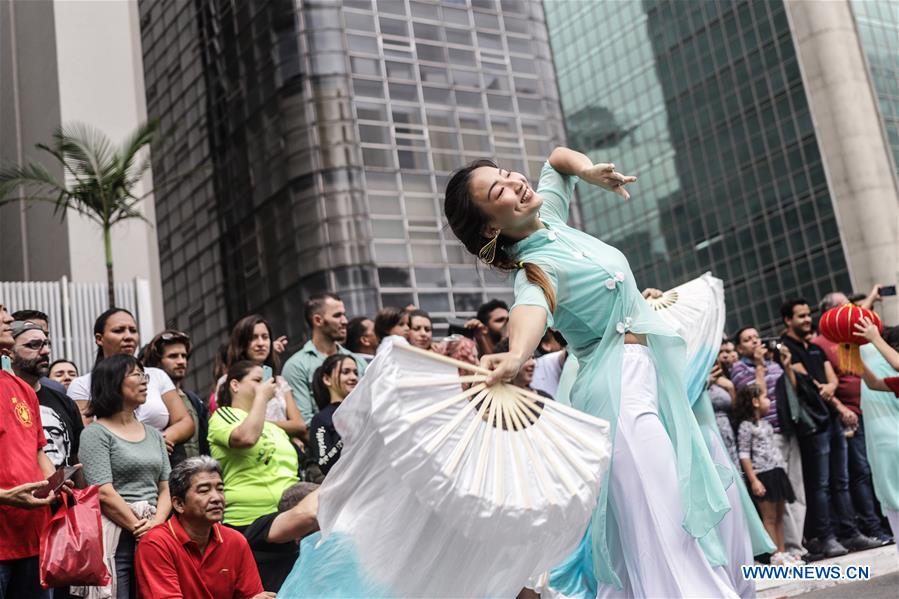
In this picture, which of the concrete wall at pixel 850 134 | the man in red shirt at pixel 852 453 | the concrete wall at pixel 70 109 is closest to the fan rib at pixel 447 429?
the man in red shirt at pixel 852 453

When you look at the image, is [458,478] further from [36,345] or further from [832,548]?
[832,548]

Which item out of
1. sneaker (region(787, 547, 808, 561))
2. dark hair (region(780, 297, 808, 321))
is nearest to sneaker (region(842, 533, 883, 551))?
sneaker (region(787, 547, 808, 561))

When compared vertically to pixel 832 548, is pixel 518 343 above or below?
above

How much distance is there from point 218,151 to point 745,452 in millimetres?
36516

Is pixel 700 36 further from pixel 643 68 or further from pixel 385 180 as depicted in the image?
pixel 385 180

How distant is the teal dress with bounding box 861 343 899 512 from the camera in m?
6.68

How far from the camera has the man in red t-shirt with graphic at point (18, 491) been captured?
4.70 meters

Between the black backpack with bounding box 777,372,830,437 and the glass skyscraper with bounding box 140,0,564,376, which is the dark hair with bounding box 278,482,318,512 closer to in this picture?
the black backpack with bounding box 777,372,830,437

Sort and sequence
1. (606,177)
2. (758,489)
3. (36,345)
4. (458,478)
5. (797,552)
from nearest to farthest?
(458,478) → (606,177) → (36,345) → (758,489) → (797,552)

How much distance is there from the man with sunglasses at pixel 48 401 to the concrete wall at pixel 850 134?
162 ft

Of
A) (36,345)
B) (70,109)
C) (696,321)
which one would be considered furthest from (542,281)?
(70,109)

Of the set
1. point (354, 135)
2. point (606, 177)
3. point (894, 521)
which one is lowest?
point (894, 521)

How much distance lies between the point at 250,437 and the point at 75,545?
142cm

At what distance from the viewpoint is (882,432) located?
6934 mm
